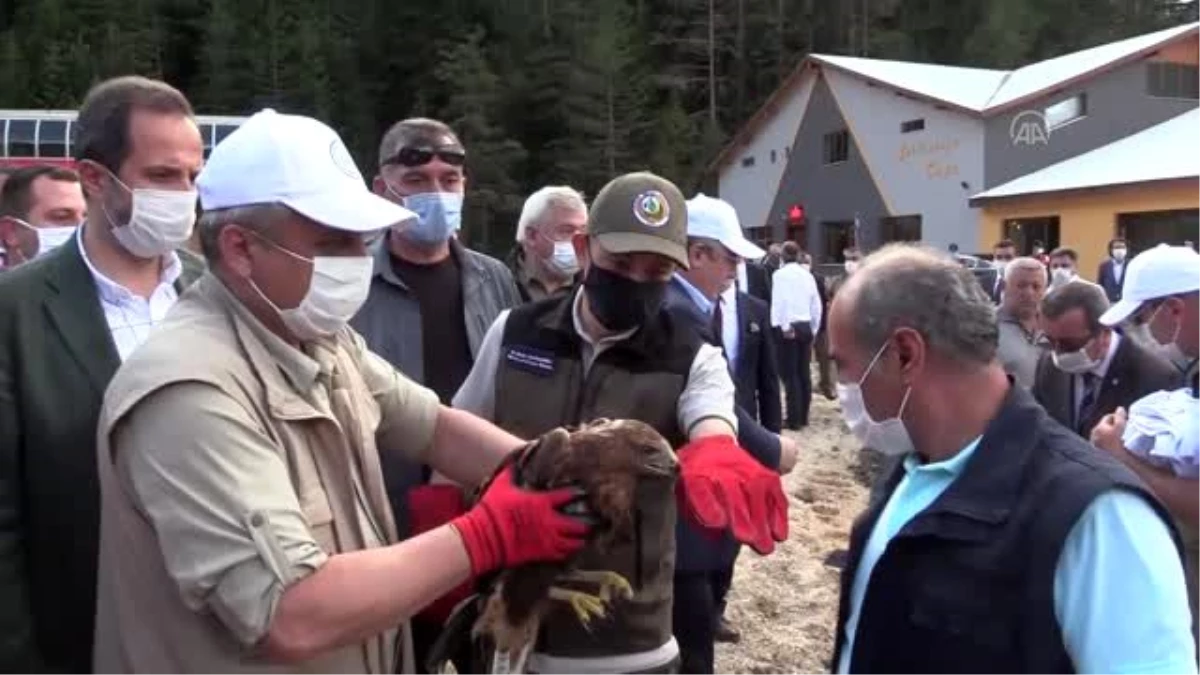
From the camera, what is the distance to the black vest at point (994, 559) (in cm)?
165

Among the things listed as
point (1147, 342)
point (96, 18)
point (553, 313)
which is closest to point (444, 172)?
point (553, 313)

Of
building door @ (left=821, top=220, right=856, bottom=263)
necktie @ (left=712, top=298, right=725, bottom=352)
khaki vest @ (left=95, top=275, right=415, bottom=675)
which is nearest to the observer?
khaki vest @ (left=95, top=275, right=415, bottom=675)

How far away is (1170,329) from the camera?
12.5 ft

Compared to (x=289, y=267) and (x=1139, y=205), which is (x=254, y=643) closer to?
(x=289, y=267)

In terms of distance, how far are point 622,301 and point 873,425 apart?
2.88 feet

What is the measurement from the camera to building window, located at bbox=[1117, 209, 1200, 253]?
24.9 metres

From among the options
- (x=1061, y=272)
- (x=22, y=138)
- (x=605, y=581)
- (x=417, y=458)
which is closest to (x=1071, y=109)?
(x=1061, y=272)

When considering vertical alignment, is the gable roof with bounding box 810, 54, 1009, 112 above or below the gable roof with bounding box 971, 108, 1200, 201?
above

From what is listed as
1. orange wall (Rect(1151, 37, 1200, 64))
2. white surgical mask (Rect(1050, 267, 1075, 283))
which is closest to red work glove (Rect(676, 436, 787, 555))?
white surgical mask (Rect(1050, 267, 1075, 283))

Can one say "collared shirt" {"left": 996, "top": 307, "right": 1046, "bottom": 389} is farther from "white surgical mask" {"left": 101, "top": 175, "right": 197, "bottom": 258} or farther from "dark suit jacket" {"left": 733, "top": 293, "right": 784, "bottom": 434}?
"white surgical mask" {"left": 101, "top": 175, "right": 197, "bottom": 258}

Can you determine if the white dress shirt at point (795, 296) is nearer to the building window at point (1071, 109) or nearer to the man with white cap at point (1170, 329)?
the man with white cap at point (1170, 329)

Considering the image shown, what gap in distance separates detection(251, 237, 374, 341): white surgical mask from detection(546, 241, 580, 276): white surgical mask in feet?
8.50

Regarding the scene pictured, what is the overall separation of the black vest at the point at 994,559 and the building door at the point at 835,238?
1381 inches

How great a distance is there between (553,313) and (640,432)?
0.92m
